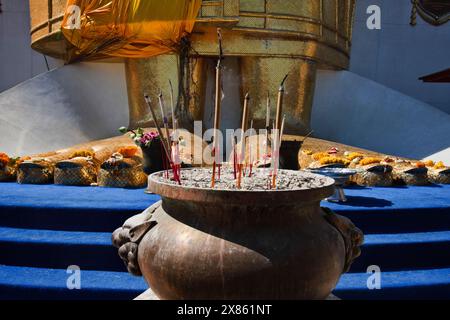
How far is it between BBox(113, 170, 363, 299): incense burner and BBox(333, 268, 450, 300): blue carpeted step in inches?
32.8

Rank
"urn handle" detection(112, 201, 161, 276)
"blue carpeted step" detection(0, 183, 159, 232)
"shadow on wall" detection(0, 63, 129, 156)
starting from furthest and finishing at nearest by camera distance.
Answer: "shadow on wall" detection(0, 63, 129, 156), "blue carpeted step" detection(0, 183, 159, 232), "urn handle" detection(112, 201, 161, 276)

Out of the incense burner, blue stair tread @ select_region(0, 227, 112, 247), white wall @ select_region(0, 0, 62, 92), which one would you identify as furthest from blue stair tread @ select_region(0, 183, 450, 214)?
white wall @ select_region(0, 0, 62, 92)

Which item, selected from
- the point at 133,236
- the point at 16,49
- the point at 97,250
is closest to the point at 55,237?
the point at 97,250

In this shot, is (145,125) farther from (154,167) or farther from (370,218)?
(370,218)

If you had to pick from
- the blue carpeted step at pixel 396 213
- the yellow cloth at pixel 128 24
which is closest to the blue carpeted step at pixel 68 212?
the blue carpeted step at pixel 396 213

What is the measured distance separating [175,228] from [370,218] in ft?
6.04

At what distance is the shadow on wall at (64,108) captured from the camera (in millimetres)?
5859

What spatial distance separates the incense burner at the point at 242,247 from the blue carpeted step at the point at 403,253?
1153 millimetres

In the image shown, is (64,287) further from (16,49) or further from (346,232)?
(16,49)

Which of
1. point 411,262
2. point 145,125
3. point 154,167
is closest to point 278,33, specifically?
point 145,125

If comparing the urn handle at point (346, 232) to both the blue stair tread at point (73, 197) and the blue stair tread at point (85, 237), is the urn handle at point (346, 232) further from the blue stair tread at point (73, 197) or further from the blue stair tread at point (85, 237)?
the blue stair tread at point (73, 197)

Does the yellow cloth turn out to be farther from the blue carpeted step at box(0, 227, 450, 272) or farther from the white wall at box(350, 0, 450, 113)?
the white wall at box(350, 0, 450, 113)

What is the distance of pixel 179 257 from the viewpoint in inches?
58.3

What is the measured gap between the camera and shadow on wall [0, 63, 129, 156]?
19.2ft
